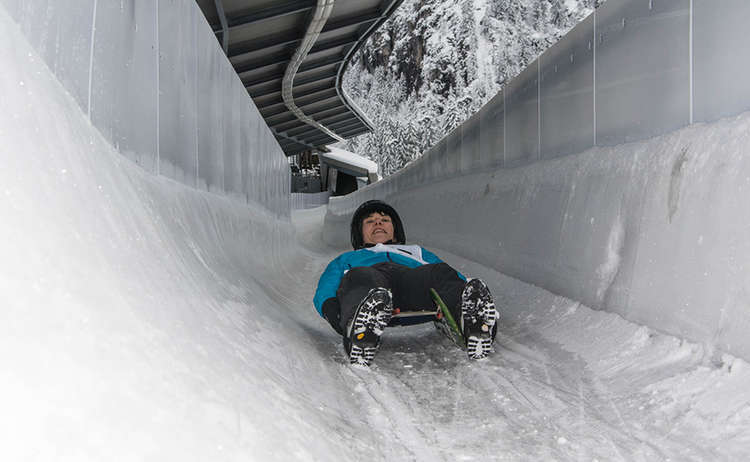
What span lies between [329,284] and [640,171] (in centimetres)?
202

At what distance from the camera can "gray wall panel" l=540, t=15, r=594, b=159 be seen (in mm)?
Answer: 4793

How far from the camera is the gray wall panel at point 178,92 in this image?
387 centimetres

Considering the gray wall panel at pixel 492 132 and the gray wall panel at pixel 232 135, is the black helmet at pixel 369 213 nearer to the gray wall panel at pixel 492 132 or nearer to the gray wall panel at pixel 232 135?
the gray wall panel at pixel 232 135

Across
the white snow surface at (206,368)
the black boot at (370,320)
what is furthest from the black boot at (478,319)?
the black boot at (370,320)

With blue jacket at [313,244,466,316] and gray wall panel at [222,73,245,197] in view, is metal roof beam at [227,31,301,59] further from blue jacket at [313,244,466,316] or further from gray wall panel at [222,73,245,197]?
blue jacket at [313,244,466,316]

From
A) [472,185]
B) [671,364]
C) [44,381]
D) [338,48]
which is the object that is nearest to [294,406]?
[44,381]

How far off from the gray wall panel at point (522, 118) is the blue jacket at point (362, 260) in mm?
1967

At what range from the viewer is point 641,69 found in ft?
12.8

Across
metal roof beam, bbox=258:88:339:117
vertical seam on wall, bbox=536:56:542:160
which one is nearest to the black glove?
vertical seam on wall, bbox=536:56:542:160

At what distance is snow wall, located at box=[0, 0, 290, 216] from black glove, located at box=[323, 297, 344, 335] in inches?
50.1

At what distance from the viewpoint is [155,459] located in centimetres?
131

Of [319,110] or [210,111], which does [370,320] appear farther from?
[319,110]

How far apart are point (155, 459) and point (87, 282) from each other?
21.5 inches

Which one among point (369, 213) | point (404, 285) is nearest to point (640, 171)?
point (404, 285)
